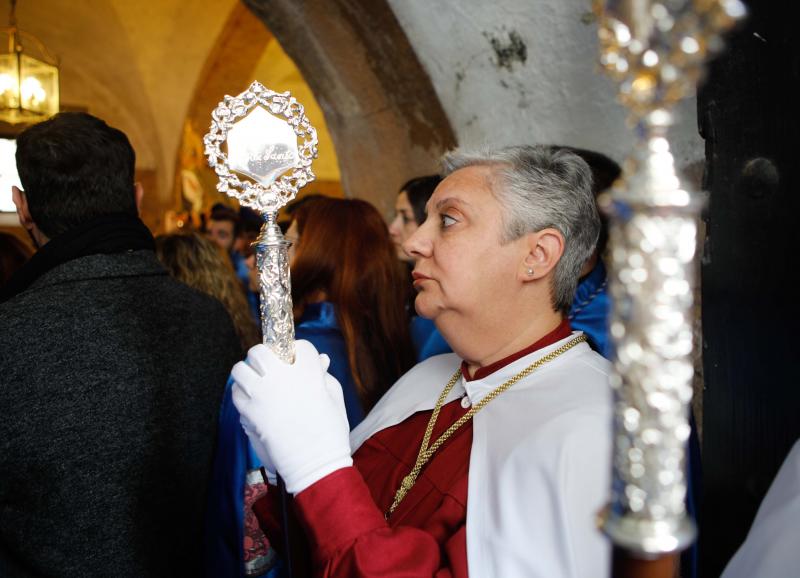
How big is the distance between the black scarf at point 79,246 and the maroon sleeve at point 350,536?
0.85 m

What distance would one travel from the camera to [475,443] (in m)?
1.38

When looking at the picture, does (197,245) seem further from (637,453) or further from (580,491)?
(637,453)

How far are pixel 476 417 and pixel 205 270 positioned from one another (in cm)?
192

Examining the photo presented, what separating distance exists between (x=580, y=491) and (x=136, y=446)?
0.99 meters

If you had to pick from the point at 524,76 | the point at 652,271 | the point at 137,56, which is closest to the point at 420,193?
the point at 524,76

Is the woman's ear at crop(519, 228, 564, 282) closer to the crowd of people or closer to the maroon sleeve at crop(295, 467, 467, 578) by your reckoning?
the crowd of people

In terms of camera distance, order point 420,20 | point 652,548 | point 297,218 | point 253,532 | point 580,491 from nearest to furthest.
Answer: point 652,548
point 580,491
point 253,532
point 297,218
point 420,20

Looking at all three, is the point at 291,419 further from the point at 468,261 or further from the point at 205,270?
the point at 205,270

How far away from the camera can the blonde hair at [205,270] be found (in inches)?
121

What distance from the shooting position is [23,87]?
430 centimetres

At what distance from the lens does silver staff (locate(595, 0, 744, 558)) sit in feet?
1.50

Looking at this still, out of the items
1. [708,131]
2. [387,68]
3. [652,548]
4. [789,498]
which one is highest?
[387,68]

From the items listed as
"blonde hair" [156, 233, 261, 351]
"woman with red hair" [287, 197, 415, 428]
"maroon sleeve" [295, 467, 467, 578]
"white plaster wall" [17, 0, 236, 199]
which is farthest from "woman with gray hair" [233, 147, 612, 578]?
"white plaster wall" [17, 0, 236, 199]

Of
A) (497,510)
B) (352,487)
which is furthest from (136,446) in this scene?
(497,510)
